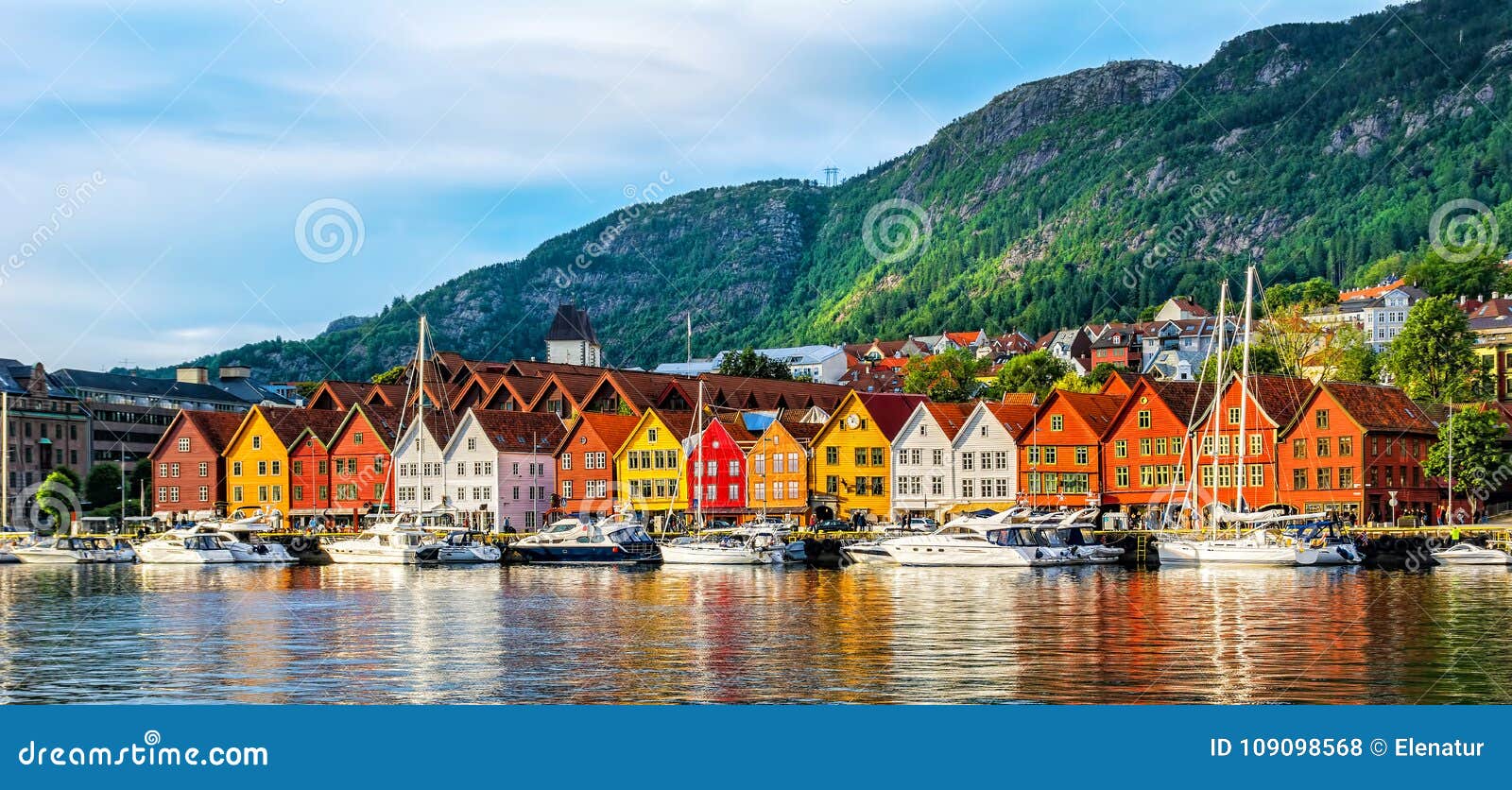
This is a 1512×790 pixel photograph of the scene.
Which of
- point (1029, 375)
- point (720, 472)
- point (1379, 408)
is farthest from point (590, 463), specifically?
point (1029, 375)

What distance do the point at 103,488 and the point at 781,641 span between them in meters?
123

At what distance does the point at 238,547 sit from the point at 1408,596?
234 ft

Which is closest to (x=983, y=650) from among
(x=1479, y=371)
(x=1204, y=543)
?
(x=1204, y=543)

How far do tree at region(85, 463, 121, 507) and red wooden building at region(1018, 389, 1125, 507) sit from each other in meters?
88.2

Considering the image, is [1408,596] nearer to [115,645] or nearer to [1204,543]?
[1204,543]

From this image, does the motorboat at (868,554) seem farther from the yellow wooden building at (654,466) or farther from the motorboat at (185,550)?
the motorboat at (185,550)

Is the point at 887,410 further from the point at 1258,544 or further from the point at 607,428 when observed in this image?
the point at 1258,544

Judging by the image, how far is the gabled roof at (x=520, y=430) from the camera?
126000 mm

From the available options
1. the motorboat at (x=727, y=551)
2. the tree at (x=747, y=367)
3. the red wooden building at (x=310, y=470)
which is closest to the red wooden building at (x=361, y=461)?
the red wooden building at (x=310, y=470)

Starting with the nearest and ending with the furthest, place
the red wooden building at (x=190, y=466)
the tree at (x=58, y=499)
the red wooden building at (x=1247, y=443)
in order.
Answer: the red wooden building at (x=1247, y=443) < the red wooden building at (x=190, y=466) < the tree at (x=58, y=499)

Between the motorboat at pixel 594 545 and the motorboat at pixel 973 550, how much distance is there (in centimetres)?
1501

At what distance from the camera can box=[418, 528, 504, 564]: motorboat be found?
9800 centimetres

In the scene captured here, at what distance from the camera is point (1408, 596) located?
61.3 metres

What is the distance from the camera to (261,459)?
134500 mm
